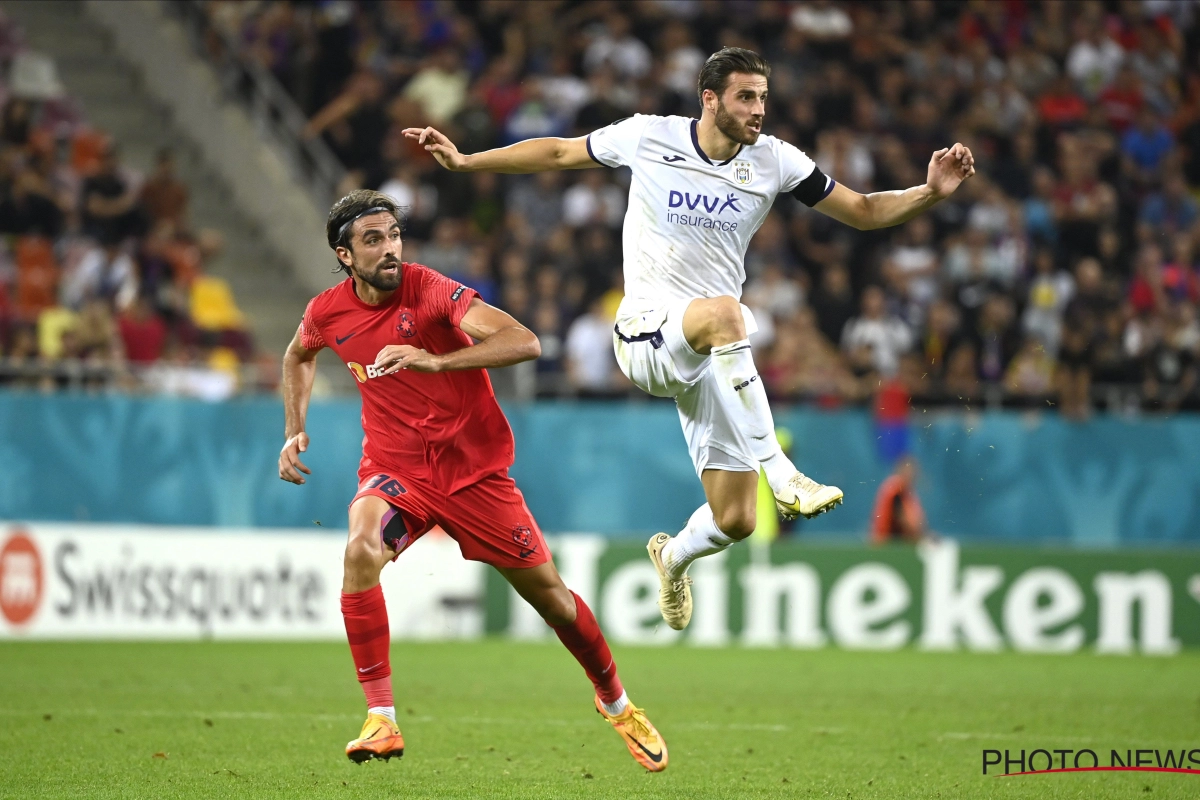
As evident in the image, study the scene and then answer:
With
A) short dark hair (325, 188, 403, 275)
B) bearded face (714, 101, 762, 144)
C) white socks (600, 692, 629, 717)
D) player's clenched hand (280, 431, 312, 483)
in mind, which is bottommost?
white socks (600, 692, 629, 717)

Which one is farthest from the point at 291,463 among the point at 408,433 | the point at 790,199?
the point at 790,199

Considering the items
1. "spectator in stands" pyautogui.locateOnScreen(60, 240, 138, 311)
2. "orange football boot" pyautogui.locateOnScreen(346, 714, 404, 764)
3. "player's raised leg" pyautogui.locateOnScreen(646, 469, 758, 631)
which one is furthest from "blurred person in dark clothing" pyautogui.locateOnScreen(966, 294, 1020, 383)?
"orange football boot" pyautogui.locateOnScreen(346, 714, 404, 764)

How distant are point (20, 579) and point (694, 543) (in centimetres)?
961

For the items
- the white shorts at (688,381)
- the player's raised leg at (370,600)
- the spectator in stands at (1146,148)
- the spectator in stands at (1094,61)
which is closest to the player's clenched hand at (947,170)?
the white shorts at (688,381)

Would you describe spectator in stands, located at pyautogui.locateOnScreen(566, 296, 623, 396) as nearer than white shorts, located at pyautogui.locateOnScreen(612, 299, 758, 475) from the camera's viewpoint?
No

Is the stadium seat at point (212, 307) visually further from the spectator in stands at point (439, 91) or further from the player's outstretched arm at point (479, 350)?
the player's outstretched arm at point (479, 350)

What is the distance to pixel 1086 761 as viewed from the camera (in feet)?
30.1

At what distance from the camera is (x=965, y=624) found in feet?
57.4

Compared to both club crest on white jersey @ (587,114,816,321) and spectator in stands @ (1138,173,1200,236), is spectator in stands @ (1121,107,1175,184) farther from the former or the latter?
club crest on white jersey @ (587,114,816,321)

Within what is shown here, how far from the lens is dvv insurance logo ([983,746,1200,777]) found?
881cm

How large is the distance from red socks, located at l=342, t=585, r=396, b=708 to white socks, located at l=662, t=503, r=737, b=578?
1693mm

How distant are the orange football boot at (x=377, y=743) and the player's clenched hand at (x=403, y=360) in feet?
5.24

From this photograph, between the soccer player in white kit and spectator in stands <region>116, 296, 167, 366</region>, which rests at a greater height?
spectator in stands <region>116, 296, 167, 366</region>

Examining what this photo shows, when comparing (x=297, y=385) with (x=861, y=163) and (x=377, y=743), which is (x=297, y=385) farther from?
(x=861, y=163)
